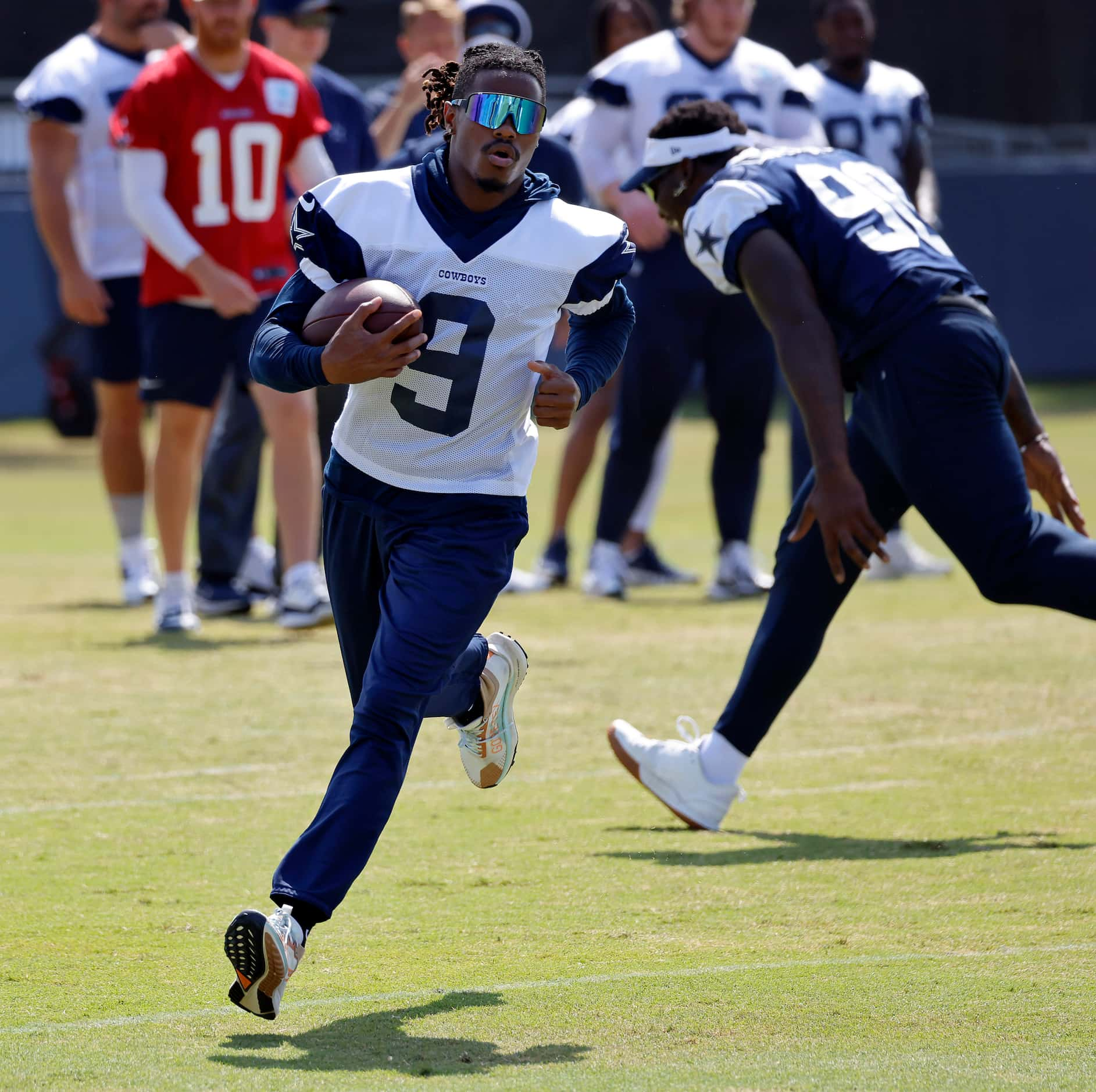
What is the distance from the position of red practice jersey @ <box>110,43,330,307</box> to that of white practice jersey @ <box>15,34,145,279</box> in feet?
3.38

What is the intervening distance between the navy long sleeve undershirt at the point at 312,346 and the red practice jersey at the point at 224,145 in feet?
13.5

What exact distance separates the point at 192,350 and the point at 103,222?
4.94 ft

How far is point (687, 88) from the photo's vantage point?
9461 millimetres

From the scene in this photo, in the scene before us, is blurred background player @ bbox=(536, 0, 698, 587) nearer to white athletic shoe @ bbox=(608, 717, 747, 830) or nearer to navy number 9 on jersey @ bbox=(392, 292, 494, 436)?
white athletic shoe @ bbox=(608, 717, 747, 830)

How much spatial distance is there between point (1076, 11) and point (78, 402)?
15.8 metres

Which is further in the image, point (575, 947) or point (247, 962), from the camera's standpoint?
point (575, 947)

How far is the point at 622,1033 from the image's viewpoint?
12.0 feet

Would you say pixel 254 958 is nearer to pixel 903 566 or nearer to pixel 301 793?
pixel 301 793

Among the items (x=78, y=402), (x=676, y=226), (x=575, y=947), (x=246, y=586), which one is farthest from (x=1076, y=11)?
(x=575, y=947)

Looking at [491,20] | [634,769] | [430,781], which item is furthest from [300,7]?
[634,769]

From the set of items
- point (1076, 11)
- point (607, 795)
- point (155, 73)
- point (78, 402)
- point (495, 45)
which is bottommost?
point (78, 402)

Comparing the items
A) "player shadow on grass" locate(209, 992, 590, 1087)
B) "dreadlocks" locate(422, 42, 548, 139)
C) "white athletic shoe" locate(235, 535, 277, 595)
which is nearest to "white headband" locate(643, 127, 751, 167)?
"dreadlocks" locate(422, 42, 548, 139)

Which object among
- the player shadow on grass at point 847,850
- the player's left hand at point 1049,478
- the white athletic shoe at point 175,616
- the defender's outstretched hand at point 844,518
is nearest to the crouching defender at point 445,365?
the defender's outstretched hand at point 844,518

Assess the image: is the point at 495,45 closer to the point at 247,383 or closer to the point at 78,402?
the point at 247,383
